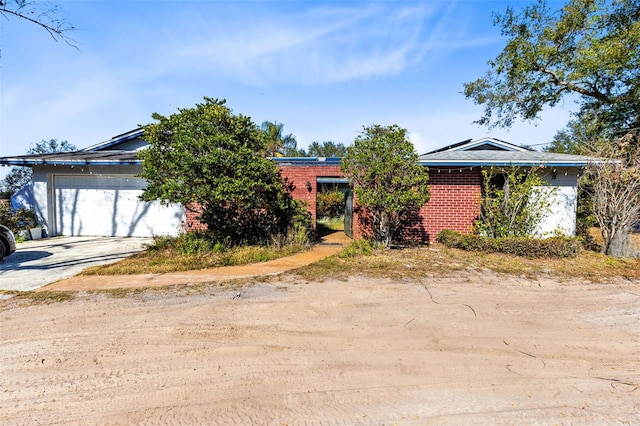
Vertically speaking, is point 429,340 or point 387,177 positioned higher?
point 387,177

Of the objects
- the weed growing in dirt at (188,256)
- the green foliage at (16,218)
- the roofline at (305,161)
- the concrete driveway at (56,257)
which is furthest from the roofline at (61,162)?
the roofline at (305,161)

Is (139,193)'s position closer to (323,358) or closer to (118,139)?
(118,139)

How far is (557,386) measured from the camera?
263 cm

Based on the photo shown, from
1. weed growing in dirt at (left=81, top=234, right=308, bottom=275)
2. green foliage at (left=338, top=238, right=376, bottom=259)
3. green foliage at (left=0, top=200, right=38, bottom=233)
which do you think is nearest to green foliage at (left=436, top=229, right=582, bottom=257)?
green foliage at (left=338, top=238, right=376, bottom=259)

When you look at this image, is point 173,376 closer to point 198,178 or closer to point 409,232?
point 198,178

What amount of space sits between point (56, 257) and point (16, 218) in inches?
171

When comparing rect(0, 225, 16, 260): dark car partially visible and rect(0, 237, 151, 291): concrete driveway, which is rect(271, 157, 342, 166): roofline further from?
rect(0, 225, 16, 260): dark car partially visible

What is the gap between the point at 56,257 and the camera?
783cm

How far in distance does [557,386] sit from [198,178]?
23.3 feet

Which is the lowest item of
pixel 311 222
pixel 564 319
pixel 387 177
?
pixel 564 319

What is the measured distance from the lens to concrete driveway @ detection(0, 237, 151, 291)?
19.3 ft

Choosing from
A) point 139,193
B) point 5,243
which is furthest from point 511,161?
point 5,243

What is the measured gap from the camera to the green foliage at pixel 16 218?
1012 cm

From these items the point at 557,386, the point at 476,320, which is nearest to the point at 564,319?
the point at 476,320
